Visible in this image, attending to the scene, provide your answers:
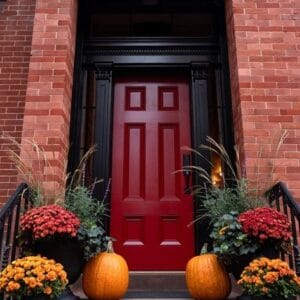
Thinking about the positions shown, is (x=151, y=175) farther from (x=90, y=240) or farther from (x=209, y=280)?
(x=209, y=280)

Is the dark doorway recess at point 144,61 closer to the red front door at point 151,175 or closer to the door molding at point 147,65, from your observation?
the door molding at point 147,65

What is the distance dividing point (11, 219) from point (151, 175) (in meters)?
1.73

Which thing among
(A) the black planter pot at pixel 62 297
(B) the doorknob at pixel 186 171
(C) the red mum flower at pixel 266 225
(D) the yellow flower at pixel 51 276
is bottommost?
(A) the black planter pot at pixel 62 297

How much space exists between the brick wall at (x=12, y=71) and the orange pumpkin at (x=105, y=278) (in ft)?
4.72

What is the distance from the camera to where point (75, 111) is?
448cm

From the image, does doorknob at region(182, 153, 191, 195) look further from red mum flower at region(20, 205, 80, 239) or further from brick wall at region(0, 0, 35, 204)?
brick wall at region(0, 0, 35, 204)

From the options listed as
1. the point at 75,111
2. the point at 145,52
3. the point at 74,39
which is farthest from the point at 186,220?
the point at 74,39

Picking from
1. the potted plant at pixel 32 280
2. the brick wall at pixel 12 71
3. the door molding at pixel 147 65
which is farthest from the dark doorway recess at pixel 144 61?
the potted plant at pixel 32 280

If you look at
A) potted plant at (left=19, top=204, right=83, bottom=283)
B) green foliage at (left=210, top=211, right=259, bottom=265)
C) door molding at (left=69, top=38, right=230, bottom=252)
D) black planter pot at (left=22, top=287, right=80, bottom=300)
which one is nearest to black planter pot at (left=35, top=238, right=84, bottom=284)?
potted plant at (left=19, top=204, right=83, bottom=283)

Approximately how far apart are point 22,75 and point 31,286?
8.80 feet

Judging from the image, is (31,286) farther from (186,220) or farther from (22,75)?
(22,75)

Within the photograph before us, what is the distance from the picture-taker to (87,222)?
130 inches

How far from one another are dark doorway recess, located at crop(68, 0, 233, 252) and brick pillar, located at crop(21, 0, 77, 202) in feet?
1.26

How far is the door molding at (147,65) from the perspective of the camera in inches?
177
